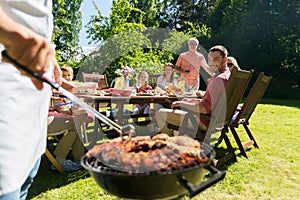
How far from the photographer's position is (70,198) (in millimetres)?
2420

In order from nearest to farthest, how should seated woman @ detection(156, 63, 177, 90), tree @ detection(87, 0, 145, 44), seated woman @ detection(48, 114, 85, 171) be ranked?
1. seated woman @ detection(48, 114, 85, 171)
2. seated woman @ detection(156, 63, 177, 90)
3. tree @ detection(87, 0, 145, 44)

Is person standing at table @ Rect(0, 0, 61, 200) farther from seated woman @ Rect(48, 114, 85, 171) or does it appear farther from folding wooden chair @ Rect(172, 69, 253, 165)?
folding wooden chair @ Rect(172, 69, 253, 165)

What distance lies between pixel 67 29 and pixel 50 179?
17.8 meters

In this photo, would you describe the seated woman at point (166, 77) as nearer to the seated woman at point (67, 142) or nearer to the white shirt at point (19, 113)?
the seated woman at point (67, 142)

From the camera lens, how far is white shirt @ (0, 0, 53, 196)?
899 millimetres

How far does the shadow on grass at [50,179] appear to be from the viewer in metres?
2.58

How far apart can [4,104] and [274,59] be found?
591 inches

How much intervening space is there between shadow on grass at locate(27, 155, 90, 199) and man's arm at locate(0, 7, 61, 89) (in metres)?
2.06

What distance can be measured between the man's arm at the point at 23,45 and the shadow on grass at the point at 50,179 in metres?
2.06

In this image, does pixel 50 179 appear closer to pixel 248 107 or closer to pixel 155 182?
pixel 155 182

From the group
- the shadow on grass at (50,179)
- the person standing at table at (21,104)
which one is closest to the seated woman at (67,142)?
the shadow on grass at (50,179)

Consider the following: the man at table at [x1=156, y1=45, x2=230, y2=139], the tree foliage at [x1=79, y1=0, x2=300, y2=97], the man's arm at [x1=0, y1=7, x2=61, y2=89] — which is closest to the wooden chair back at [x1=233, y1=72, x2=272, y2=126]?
the man at table at [x1=156, y1=45, x2=230, y2=139]

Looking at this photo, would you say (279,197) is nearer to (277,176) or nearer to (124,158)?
(277,176)

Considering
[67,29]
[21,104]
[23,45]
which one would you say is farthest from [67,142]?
[67,29]
